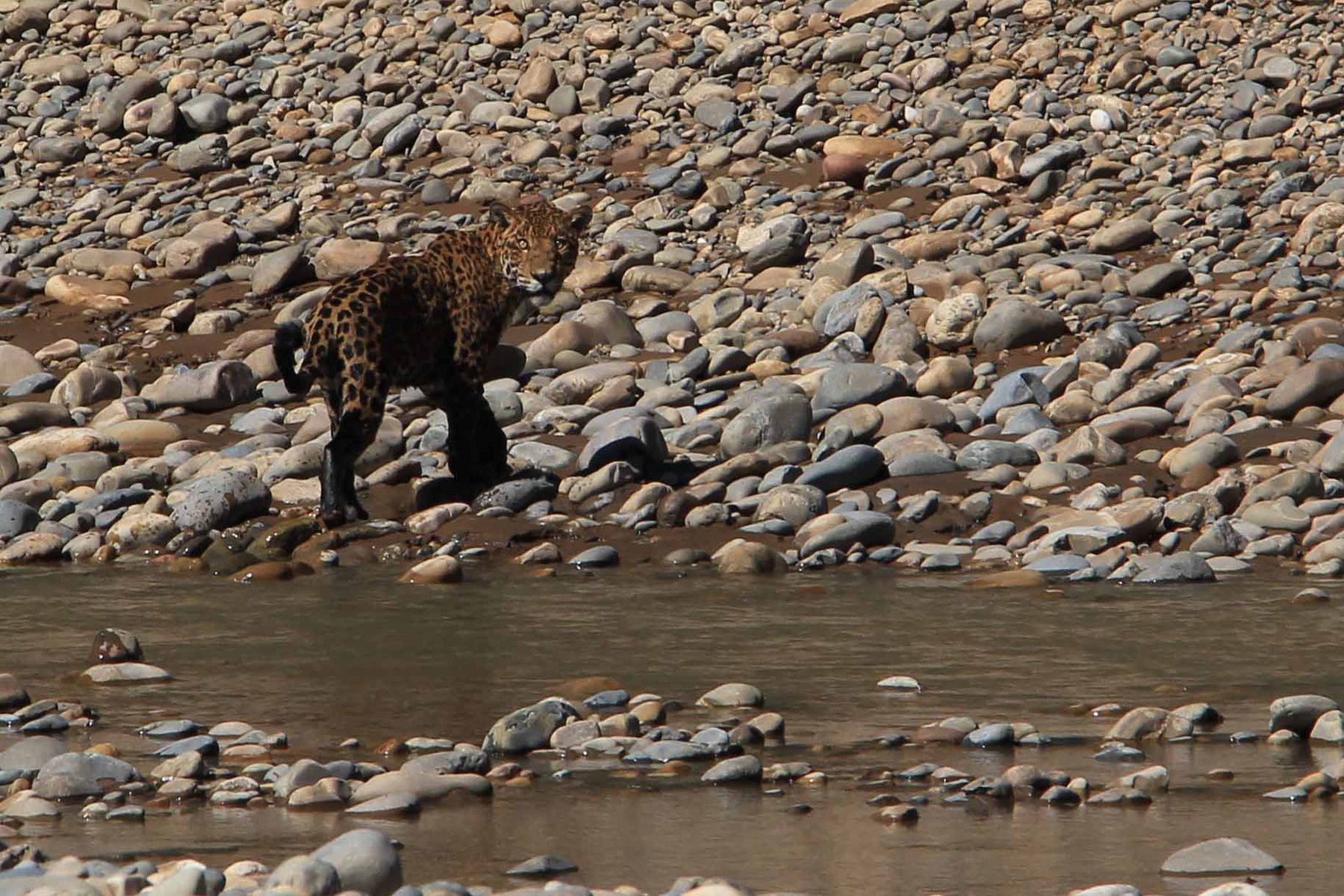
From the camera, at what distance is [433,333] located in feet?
38.0

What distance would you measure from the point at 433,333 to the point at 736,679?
4.63 meters

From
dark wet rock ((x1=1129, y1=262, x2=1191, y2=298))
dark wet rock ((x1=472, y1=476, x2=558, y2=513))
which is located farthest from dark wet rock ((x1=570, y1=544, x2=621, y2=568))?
dark wet rock ((x1=1129, y1=262, x2=1191, y2=298))

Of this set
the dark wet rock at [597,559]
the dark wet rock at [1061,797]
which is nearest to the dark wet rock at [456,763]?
the dark wet rock at [1061,797]

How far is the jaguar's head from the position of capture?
11695 mm

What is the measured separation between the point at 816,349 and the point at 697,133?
5.58 m

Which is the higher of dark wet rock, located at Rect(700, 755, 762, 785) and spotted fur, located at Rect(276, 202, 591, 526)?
spotted fur, located at Rect(276, 202, 591, 526)

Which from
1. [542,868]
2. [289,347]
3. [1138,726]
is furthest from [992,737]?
[289,347]

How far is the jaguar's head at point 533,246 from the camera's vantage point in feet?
38.4

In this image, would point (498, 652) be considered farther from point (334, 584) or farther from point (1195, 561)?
point (1195, 561)

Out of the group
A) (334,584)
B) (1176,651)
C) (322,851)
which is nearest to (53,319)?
(334,584)

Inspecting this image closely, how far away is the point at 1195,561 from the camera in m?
9.48

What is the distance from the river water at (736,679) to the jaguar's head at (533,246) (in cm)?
201

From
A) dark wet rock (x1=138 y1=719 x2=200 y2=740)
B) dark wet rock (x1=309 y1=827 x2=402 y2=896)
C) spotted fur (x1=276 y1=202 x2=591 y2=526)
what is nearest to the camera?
dark wet rock (x1=309 y1=827 x2=402 y2=896)

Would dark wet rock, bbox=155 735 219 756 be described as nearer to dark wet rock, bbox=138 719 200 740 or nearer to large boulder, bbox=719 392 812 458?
dark wet rock, bbox=138 719 200 740
